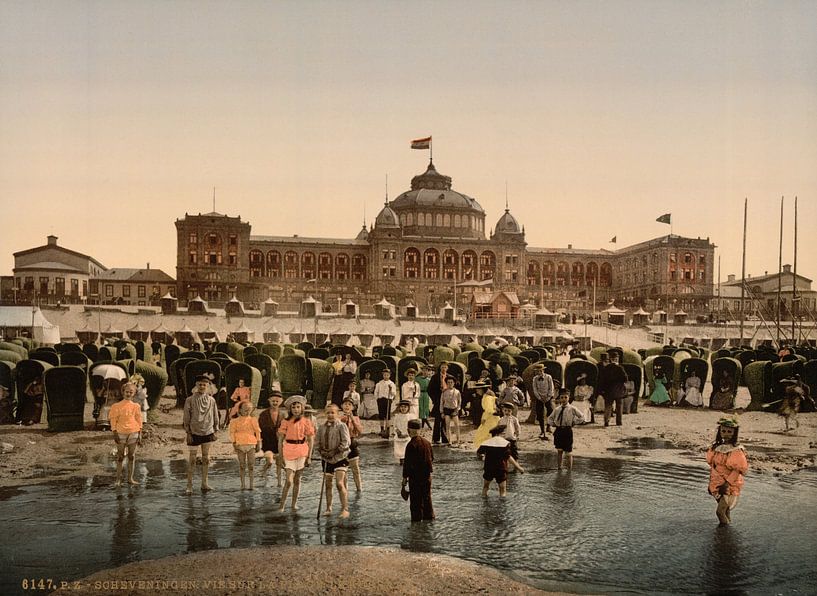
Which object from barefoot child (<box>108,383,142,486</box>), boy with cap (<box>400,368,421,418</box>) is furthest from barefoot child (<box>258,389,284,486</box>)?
boy with cap (<box>400,368,421,418</box>)

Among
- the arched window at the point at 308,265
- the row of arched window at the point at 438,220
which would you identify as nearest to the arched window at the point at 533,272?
the row of arched window at the point at 438,220

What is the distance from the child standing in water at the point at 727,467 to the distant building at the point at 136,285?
87.7 meters

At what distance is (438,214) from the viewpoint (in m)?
117

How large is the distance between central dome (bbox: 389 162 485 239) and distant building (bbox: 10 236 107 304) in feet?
177

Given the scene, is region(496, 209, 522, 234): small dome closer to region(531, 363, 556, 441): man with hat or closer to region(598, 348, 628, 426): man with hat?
region(598, 348, 628, 426): man with hat

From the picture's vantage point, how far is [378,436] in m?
18.2

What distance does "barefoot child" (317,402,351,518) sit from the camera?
405 inches

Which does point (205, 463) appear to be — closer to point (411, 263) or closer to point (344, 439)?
point (344, 439)

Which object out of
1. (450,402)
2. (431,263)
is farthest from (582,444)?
(431,263)

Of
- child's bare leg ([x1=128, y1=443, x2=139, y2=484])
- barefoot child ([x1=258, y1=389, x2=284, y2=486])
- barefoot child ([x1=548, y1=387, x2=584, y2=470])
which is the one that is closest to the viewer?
child's bare leg ([x1=128, y1=443, x2=139, y2=484])

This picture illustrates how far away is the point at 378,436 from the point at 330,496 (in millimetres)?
7771

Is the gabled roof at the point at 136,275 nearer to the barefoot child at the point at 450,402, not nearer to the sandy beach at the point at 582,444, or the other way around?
the sandy beach at the point at 582,444

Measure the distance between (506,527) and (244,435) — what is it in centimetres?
484

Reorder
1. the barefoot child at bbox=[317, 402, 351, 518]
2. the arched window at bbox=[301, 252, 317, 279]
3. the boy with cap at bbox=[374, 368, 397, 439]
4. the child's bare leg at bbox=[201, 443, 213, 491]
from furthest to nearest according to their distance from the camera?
the arched window at bbox=[301, 252, 317, 279] < the boy with cap at bbox=[374, 368, 397, 439] < the child's bare leg at bbox=[201, 443, 213, 491] < the barefoot child at bbox=[317, 402, 351, 518]
